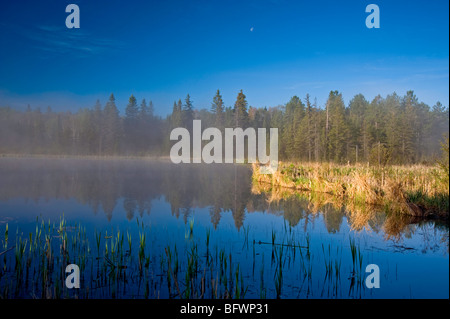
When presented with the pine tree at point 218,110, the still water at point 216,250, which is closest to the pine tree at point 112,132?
the pine tree at point 218,110

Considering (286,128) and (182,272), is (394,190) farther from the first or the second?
(286,128)

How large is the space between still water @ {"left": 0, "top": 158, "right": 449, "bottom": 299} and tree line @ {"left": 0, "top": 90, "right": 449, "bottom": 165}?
38.2m

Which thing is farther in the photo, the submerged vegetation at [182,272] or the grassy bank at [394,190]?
the grassy bank at [394,190]

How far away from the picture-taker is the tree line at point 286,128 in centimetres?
4934

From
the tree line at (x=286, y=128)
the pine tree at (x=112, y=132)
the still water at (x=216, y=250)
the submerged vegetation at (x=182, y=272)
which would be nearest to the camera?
the submerged vegetation at (x=182, y=272)

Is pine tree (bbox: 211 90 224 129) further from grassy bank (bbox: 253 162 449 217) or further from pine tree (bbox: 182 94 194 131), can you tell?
grassy bank (bbox: 253 162 449 217)

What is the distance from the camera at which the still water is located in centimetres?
498

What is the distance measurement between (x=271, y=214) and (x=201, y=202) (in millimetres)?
4229

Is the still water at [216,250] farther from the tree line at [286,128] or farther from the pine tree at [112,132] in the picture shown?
the pine tree at [112,132]

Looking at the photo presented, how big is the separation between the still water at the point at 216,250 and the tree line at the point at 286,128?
38.2 metres

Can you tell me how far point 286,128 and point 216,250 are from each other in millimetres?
59817

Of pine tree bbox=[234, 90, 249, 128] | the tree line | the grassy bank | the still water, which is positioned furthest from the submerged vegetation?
pine tree bbox=[234, 90, 249, 128]
